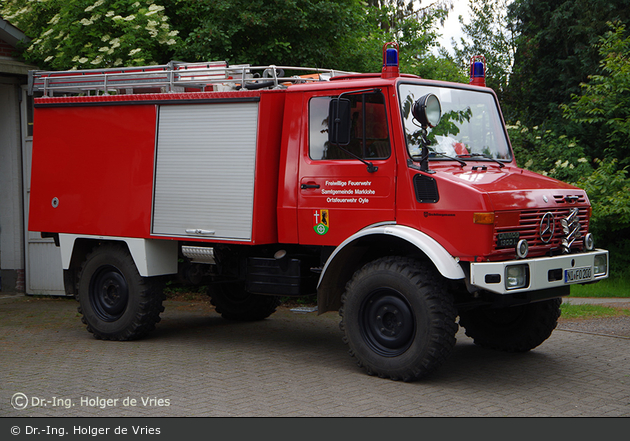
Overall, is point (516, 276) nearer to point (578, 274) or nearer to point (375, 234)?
point (578, 274)

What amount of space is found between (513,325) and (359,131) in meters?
2.75

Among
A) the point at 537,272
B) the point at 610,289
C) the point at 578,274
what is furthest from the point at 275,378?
the point at 610,289

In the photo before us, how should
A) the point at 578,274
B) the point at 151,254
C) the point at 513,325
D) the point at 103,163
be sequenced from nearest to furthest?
the point at 578,274, the point at 513,325, the point at 151,254, the point at 103,163

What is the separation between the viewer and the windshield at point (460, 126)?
6.85 metres

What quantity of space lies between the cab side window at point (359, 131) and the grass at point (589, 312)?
15.6ft

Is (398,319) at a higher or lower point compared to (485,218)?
lower

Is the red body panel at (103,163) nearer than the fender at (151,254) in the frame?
Yes

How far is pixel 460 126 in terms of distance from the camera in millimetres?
7297

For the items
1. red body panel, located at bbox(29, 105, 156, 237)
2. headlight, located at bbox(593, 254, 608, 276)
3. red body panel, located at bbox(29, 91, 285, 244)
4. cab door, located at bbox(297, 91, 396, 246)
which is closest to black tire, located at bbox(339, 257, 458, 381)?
cab door, located at bbox(297, 91, 396, 246)

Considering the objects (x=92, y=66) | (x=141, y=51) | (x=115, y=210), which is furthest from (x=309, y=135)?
(x=92, y=66)

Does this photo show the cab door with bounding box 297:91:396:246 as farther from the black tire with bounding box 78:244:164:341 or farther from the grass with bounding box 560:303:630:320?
the grass with bounding box 560:303:630:320

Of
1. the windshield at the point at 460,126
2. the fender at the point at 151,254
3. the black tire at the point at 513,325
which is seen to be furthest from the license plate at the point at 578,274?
the fender at the point at 151,254

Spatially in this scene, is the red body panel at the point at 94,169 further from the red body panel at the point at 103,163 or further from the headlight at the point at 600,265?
the headlight at the point at 600,265

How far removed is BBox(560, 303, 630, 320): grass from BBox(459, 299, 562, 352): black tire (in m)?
2.53
